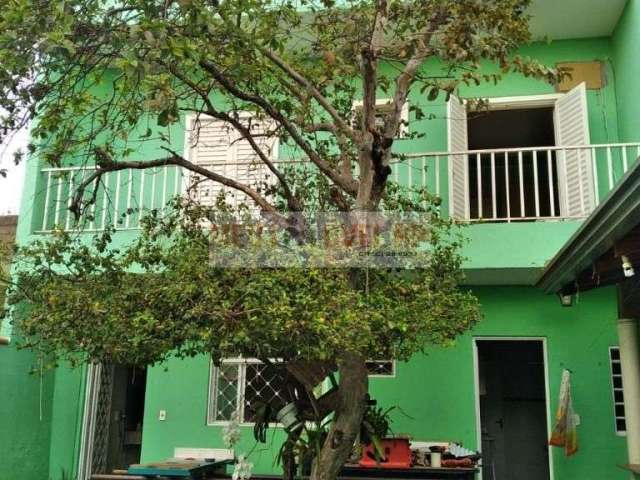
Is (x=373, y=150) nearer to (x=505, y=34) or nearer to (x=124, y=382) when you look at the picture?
(x=505, y=34)

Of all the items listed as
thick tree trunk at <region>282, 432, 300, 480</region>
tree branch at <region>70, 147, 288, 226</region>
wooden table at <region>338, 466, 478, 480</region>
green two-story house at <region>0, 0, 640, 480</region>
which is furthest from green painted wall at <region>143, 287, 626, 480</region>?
tree branch at <region>70, 147, 288, 226</region>

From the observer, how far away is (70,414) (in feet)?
27.0

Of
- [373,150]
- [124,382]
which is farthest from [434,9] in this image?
[124,382]

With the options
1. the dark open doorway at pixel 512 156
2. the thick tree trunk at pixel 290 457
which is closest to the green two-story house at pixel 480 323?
the dark open doorway at pixel 512 156

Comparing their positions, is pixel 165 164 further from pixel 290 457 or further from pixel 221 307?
pixel 290 457

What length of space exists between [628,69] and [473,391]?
12.6 feet

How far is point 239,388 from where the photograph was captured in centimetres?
792

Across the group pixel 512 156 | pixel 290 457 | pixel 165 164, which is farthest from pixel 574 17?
pixel 290 457

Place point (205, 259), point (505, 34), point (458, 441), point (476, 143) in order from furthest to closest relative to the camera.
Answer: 1. point (476, 143)
2. point (458, 441)
3. point (505, 34)
4. point (205, 259)

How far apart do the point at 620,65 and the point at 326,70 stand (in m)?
4.11

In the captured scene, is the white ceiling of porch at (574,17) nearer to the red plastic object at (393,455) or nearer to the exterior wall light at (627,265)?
the exterior wall light at (627,265)

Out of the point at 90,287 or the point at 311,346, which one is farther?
the point at 90,287

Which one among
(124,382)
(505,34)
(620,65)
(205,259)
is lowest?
(124,382)

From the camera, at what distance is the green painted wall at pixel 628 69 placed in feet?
23.3
